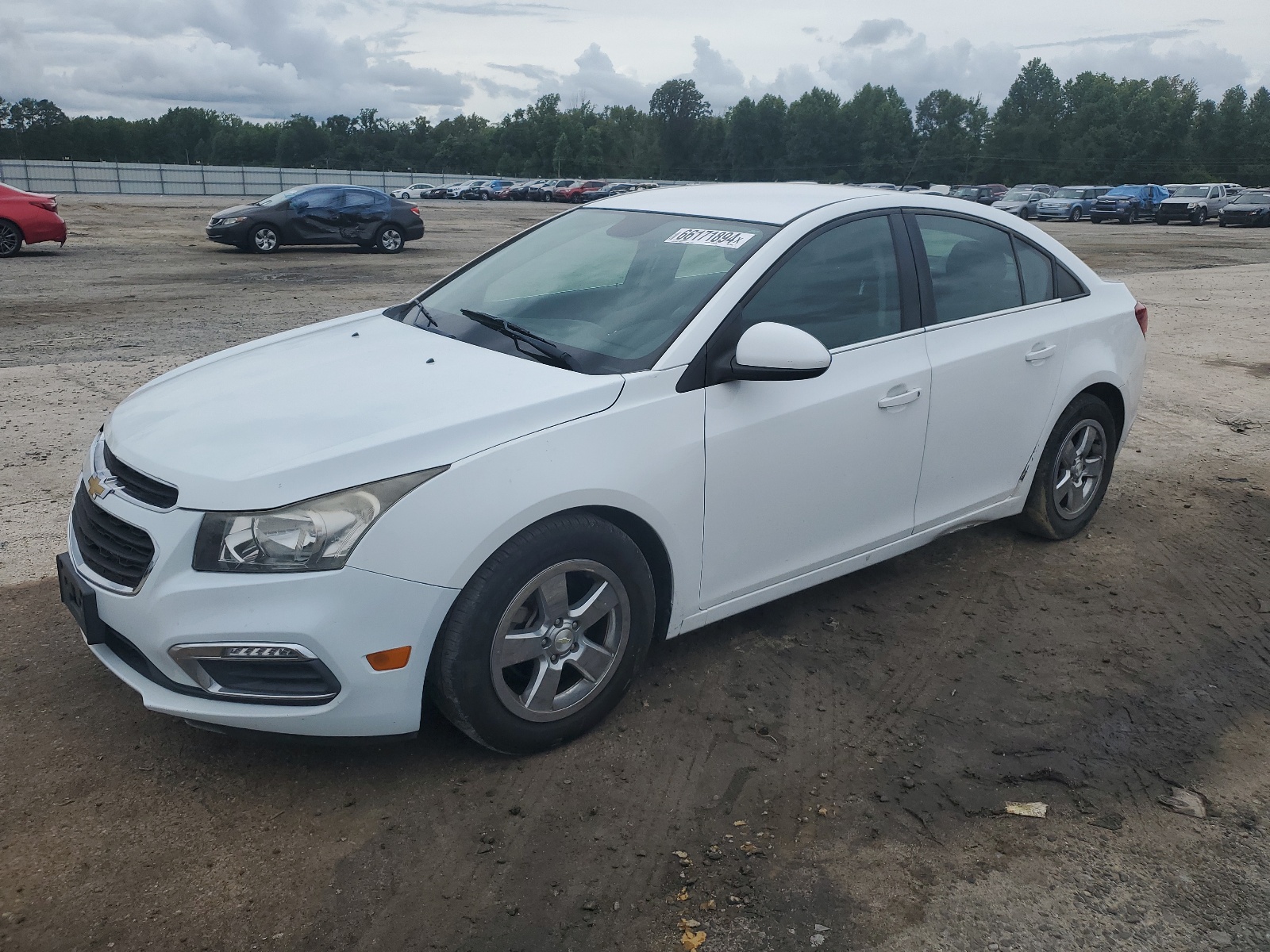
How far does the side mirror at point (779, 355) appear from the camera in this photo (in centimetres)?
337

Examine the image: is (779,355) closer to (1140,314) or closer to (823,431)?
(823,431)

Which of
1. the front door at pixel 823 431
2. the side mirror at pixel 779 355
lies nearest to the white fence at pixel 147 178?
the front door at pixel 823 431

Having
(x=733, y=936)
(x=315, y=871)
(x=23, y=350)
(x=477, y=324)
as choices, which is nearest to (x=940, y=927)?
(x=733, y=936)

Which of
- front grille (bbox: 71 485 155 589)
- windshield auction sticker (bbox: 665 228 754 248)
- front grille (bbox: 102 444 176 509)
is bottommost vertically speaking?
front grille (bbox: 71 485 155 589)

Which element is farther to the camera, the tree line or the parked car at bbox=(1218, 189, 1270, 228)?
the tree line

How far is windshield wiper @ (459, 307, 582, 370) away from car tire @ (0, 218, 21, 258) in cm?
1740

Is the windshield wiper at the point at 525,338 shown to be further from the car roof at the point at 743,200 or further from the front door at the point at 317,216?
the front door at the point at 317,216

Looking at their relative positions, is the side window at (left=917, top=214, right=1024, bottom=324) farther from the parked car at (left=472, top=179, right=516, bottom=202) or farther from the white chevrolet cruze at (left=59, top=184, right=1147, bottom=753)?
the parked car at (left=472, top=179, right=516, bottom=202)

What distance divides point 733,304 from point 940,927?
202 cm

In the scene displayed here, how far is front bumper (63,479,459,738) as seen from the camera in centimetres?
278

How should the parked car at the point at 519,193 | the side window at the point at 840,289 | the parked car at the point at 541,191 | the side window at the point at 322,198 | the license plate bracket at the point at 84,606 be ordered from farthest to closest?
the parked car at the point at 519,193 → the parked car at the point at 541,191 → the side window at the point at 322,198 → the side window at the point at 840,289 → the license plate bracket at the point at 84,606

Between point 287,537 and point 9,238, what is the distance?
18.6m

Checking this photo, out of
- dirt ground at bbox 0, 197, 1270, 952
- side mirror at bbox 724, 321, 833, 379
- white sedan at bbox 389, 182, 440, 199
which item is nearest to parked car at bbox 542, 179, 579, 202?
white sedan at bbox 389, 182, 440, 199

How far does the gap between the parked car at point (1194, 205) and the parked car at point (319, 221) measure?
32.6m
